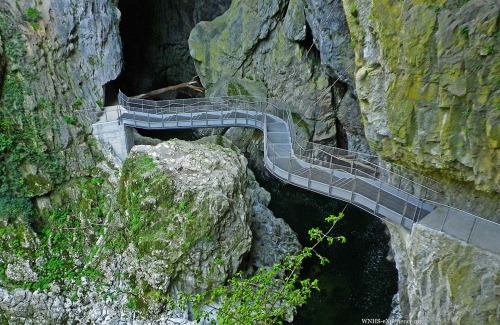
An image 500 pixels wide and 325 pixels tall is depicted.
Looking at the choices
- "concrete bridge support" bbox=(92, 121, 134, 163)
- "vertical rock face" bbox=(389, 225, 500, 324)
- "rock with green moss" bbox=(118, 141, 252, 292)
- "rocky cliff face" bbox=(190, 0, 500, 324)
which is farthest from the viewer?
"concrete bridge support" bbox=(92, 121, 134, 163)

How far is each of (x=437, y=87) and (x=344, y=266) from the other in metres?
9.62

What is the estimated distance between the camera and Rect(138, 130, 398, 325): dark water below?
14.3 m

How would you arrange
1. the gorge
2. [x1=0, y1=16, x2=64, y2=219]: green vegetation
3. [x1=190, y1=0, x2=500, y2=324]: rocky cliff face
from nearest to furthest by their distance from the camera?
[x1=190, y1=0, x2=500, y2=324]: rocky cliff face → the gorge → [x1=0, y1=16, x2=64, y2=219]: green vegetation

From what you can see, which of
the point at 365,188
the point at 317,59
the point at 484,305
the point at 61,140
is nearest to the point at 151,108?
the point at 61,140

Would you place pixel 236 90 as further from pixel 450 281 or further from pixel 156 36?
pixel 450 281

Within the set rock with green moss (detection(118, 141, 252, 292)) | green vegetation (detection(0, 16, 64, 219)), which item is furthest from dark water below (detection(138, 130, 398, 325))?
green vegetation (detection(0, 16, 64, 219))

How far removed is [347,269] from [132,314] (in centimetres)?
888

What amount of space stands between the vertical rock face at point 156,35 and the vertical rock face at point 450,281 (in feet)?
77.4

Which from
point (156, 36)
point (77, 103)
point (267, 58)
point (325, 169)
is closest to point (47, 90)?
point (77, 103)

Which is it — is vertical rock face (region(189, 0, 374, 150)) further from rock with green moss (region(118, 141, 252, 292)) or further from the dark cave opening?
rock with green moss (region(118, 141, 252, 292))

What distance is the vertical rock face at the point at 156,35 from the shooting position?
93.5 ft

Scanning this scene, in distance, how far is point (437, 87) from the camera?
906 centimetres

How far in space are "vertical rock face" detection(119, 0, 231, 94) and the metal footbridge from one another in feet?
31.2

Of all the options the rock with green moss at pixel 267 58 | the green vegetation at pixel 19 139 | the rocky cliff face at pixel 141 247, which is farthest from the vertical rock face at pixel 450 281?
the green vegetation at pixel 19 139
